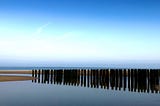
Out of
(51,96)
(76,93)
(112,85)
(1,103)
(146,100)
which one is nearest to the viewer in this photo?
(1,103)

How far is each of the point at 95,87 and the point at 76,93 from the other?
4046 mm

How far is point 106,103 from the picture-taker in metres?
19.0

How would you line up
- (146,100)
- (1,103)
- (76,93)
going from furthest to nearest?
(76,93)
(146,100)
(1,103)

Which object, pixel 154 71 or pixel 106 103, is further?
pixel 154 71

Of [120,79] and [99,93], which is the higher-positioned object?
[120,79]

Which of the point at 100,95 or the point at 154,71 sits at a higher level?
the point at 154,71

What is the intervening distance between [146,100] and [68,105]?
5.29 metres

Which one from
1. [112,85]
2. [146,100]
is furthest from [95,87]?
[146,100]

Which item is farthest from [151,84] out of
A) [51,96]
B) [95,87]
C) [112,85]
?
[51,96]

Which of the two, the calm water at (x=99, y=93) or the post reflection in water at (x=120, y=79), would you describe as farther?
the post reflection in water at (x=120, y=79)

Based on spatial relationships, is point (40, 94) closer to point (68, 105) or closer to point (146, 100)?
point (68, 105)

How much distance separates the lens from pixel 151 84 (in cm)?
2341

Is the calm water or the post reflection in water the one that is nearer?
the calm water

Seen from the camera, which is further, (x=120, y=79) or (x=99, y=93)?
(x=120, y=79)
